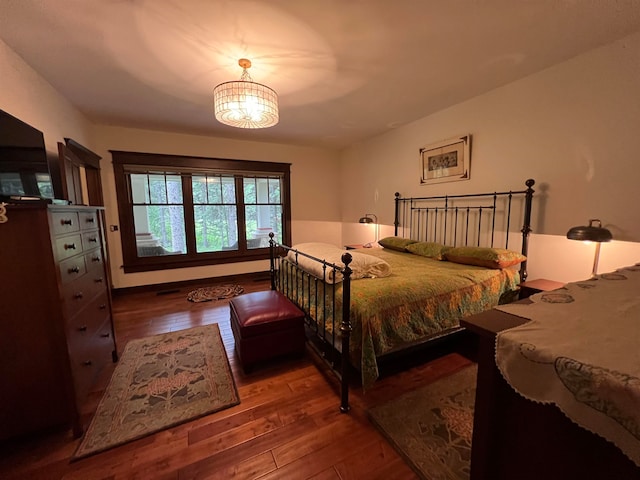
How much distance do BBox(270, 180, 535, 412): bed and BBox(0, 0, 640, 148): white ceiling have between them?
47.2 inches

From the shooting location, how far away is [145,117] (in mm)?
3449

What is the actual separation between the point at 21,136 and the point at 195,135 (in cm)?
273

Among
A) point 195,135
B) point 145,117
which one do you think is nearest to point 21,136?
point 145,117

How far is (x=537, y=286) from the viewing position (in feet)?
7.64

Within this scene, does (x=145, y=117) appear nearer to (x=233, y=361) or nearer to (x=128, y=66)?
(x=128, y=66)

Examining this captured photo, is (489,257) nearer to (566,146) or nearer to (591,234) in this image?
(591,234)

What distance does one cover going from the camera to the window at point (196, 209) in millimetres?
4035

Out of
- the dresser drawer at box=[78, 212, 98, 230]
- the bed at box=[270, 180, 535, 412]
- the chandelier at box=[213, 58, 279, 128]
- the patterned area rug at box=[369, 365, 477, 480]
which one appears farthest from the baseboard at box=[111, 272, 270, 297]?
the patterned area rug at box=[369, 365, 477, 480]

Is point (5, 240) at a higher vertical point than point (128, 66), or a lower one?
lower

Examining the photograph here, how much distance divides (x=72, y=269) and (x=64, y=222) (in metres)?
0.30

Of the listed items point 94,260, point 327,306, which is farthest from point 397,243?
point 94,260

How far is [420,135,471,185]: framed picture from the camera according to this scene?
3127 millimetres

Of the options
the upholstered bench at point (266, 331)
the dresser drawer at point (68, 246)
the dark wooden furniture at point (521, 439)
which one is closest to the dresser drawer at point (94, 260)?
the dresser drawer at point (68, 246)

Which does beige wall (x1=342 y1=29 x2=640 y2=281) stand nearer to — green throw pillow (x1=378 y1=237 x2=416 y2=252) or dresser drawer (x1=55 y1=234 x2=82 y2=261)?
green throw pillow (x1=378 y1=237 x2=416 y2=252)
